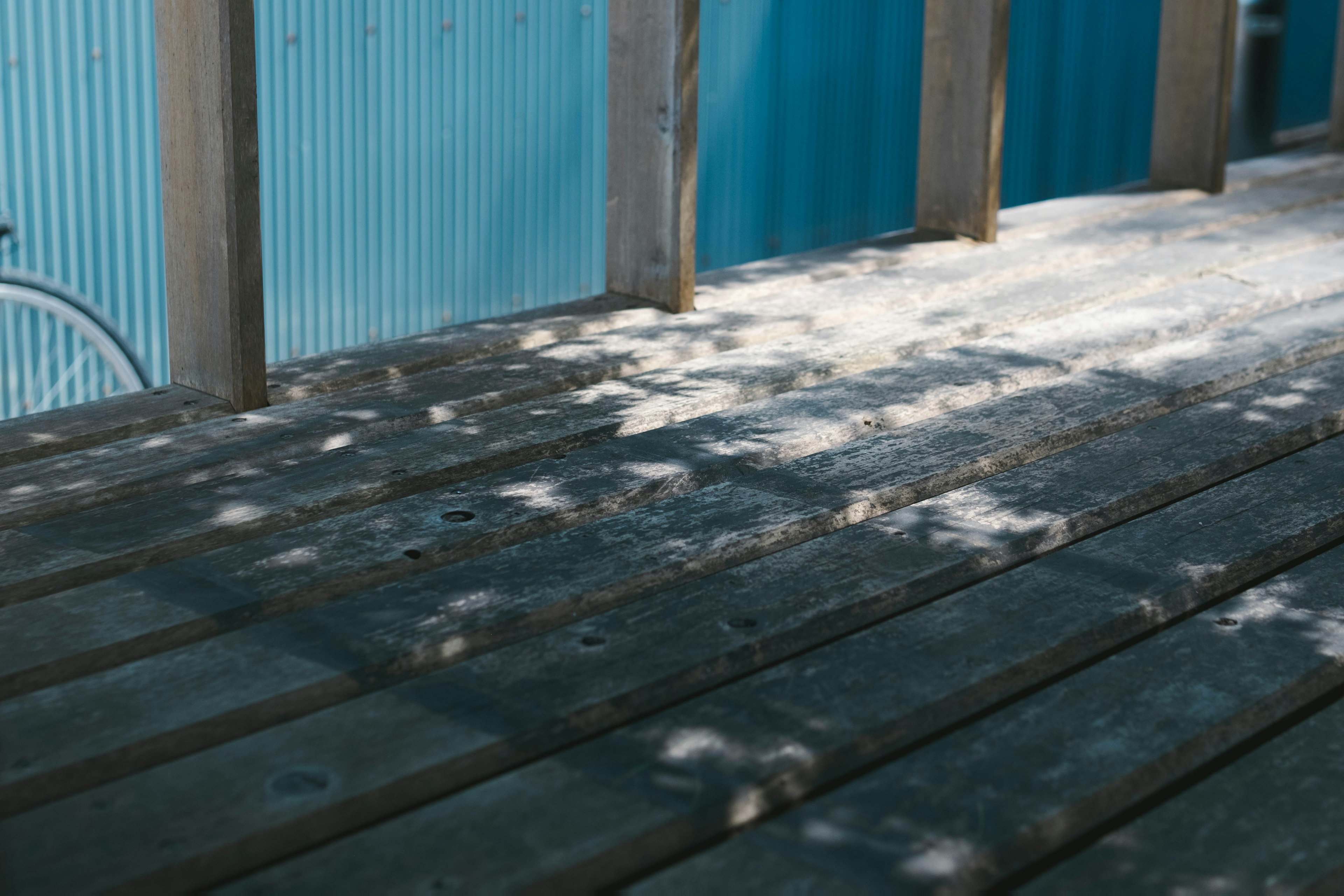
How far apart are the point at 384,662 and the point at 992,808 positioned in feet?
3.26

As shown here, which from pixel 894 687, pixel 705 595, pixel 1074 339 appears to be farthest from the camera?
pixel 1074 339

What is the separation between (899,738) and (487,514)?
1.14 meters

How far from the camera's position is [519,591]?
105 inches

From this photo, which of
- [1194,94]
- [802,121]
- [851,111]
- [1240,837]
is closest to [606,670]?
[1240,837]

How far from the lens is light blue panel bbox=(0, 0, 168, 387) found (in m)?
5.16

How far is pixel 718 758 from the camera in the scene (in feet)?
6.95

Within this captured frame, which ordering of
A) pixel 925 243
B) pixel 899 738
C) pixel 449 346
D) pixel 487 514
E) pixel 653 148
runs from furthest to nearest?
pixel 925 243 → pixel 653 148 → pixel 449 346 → pixel 487 514 → pixel 899 738

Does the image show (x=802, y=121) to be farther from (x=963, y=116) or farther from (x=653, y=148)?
(x=653, y=148)

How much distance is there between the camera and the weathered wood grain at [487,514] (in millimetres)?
2498

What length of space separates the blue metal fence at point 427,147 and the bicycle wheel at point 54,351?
0.06 metres

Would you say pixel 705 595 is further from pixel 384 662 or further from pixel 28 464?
pixel 28 464

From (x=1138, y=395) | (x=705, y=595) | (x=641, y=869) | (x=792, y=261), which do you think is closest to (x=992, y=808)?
(x=641, y=869)

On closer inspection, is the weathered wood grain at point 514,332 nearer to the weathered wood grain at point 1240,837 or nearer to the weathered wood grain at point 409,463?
the weathered wood grain at point 409,463

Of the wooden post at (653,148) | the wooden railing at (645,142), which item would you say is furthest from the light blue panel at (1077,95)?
the wooden post at (653,148)
